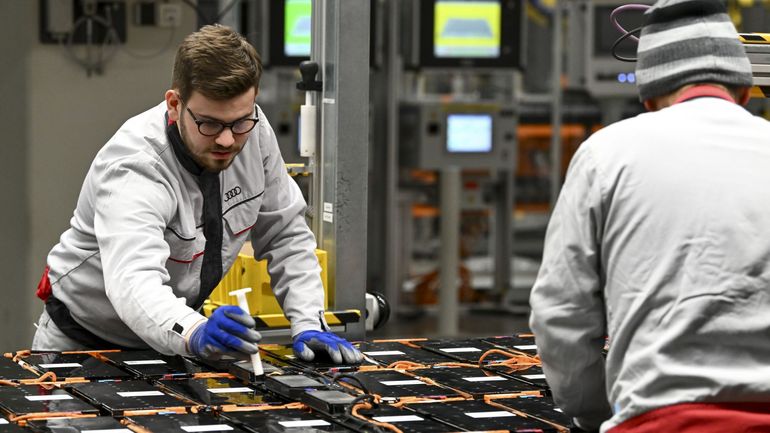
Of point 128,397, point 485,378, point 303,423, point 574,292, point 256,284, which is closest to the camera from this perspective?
point 574,292

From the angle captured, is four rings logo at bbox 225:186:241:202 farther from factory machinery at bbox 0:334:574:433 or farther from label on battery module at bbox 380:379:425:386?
label on battery module at bbox 380:379:425:386

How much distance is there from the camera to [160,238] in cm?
343

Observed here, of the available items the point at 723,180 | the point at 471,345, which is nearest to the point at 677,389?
the point at 723,180

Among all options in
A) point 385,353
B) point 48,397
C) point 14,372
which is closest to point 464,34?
point 385,353

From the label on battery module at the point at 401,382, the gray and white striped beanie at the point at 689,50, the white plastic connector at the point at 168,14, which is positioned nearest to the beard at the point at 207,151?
the label on battery module at the point at 401,382

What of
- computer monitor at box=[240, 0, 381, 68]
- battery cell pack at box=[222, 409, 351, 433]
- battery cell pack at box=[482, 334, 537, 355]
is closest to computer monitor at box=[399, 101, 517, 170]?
computer monitor at box=[240, 0, 381, 68]

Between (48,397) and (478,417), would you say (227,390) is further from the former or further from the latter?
(478,417)

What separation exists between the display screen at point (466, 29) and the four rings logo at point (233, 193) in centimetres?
613

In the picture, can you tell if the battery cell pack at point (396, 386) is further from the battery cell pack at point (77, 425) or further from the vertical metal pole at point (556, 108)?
the vertical metal pole at point (556, 108)

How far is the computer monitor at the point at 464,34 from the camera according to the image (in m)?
9.76

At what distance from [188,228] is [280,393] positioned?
0.63 meters

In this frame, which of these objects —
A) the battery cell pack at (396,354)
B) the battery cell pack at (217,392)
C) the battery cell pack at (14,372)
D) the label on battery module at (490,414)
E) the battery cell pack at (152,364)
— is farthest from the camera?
the battery cell pack at (396,354)

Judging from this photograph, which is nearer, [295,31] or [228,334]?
[228,334]

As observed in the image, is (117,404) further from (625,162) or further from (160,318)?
(625,162)
